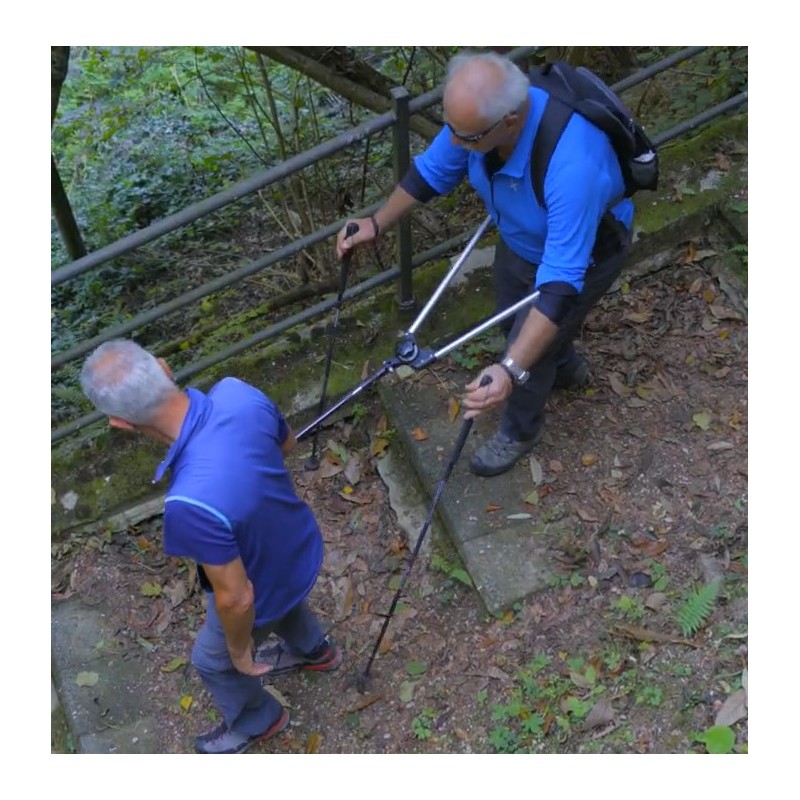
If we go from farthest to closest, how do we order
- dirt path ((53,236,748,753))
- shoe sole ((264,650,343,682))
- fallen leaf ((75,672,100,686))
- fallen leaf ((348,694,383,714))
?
fallen leaf ((75,672,100,686)) → shoe sole ((264,650,343,682)) → fallen leaf ((348,694,383,714)) → dirt path ((53,236,748,753))

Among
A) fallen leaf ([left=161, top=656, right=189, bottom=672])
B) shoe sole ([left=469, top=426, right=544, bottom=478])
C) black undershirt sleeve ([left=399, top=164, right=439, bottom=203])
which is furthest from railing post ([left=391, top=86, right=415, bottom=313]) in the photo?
fallen leaf ([left=161, top=656, right=189, bottom=672])

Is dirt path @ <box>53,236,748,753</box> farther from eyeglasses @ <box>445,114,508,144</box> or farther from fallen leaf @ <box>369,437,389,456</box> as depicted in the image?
eyeglasses @ <box>445,114,508,144</box>

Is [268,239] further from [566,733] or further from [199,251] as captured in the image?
[566,733]

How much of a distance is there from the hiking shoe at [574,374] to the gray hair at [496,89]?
5.48 ft

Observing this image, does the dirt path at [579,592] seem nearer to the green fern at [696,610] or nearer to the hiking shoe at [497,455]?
the green fern at [696,610]

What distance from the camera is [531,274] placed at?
12.5ft

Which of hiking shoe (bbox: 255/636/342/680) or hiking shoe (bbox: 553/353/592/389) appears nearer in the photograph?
hiking shoe (bbox: 255/636/342/680)

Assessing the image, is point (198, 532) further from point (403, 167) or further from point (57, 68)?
point (57, 68)

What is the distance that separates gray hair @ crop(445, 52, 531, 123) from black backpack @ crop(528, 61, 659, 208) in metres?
0.17

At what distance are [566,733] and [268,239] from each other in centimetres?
500

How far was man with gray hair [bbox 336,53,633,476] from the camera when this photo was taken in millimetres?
3021

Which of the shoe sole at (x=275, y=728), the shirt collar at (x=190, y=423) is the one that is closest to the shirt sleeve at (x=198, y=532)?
the shirt collar at (x=190, y=423)

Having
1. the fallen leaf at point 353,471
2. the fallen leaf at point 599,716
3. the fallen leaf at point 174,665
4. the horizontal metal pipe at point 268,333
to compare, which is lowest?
the fallen leaf at point 174,665

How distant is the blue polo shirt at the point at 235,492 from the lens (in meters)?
2.71
